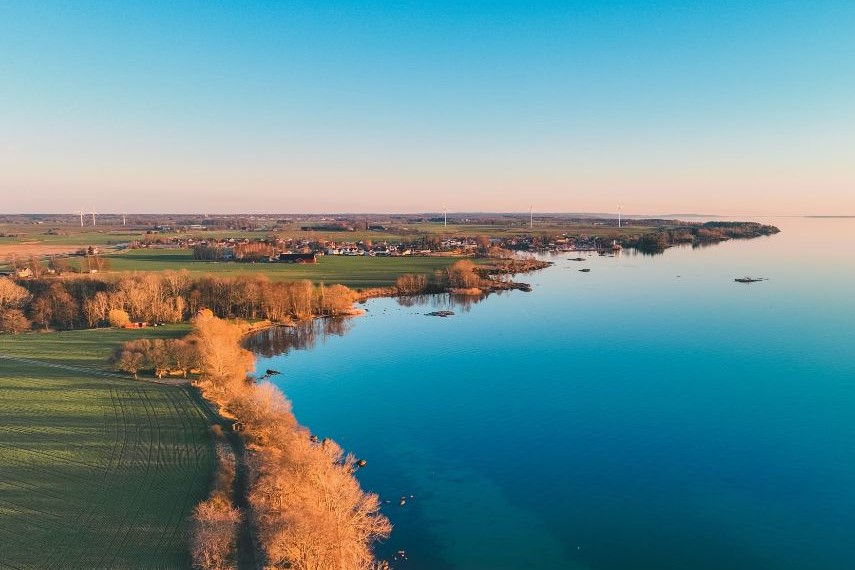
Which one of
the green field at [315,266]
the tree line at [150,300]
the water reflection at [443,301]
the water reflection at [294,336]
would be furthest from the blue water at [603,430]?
the green field at [315,266]

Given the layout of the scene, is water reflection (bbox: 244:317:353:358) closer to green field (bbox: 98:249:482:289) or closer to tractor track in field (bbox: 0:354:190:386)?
tractor track in field (bbox: 0:354:190:386)

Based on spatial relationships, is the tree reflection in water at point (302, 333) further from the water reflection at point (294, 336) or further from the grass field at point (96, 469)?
the grass field at point (96, 469)

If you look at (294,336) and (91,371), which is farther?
(294,336)

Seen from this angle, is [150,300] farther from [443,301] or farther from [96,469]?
[443,301]

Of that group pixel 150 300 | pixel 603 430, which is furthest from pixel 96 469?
pixel 150 300

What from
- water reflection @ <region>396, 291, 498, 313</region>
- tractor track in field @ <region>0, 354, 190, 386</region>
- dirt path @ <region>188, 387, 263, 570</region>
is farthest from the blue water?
water reflection @ <region>396, 291, 498, 313</region>

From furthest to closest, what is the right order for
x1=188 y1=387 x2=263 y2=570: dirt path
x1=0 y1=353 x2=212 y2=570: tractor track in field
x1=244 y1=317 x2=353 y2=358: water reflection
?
x1=244 y1=317 x2=353 y2=358: water reflection < x1=0 y1=353 x2=212 y2=570: tractor track in field < x1=188 y1=387 x2=263 y2=570: dirt path

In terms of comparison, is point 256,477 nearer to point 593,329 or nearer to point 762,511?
point 762,511
